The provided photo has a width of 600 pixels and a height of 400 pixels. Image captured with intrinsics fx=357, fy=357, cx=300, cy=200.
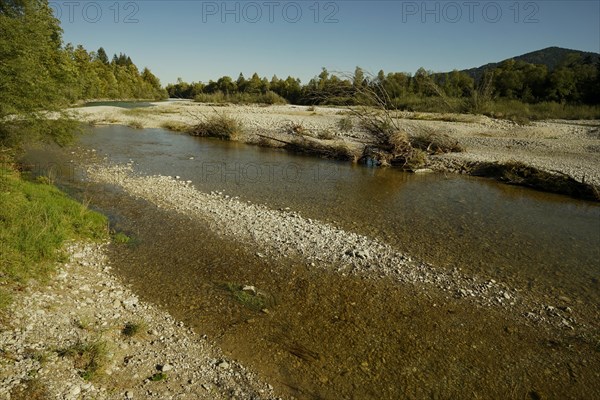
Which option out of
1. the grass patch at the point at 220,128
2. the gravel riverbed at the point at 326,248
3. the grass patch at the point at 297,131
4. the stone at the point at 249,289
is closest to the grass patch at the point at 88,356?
the stone at the point at 249,289

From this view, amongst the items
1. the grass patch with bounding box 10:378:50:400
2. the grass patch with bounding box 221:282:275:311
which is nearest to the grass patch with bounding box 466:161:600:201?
the grass patch with bounding box 221:282:275:311

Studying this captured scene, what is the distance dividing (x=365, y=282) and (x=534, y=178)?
1349 cm

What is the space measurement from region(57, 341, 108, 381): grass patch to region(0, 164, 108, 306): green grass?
1796 millimetres

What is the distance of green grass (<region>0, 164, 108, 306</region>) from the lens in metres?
7.17

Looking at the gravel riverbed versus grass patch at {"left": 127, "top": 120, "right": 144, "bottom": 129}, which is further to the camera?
grass patch at {"left": 127, "top": 120, "right": 144, "bottom": 129}

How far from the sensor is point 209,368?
545cm

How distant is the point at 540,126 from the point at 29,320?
37.3 metres

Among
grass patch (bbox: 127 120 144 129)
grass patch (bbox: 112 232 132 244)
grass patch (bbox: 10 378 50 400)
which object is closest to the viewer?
grass patch (bbox: 10 378 50 400)

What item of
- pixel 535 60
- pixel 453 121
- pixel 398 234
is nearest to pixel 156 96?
pixel 453 121

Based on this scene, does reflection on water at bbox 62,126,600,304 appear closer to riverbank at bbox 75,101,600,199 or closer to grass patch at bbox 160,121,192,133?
riverbank at bbox 75,101,600,199

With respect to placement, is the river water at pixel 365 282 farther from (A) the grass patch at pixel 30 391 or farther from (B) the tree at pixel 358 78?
(B) the tree at pixel 358 78

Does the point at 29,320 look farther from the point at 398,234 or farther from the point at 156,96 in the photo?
the point at 156,96

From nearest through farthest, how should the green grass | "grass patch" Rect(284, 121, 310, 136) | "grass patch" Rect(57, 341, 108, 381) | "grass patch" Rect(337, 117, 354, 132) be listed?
"grass patch" Rect(57, 341, 108, 381) < the green grass < "grass patch" Rect(284, 121, 310, 136) < "grass patch" Rect(337, 117, 354, 132)

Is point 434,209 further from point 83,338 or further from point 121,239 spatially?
point 83,338
